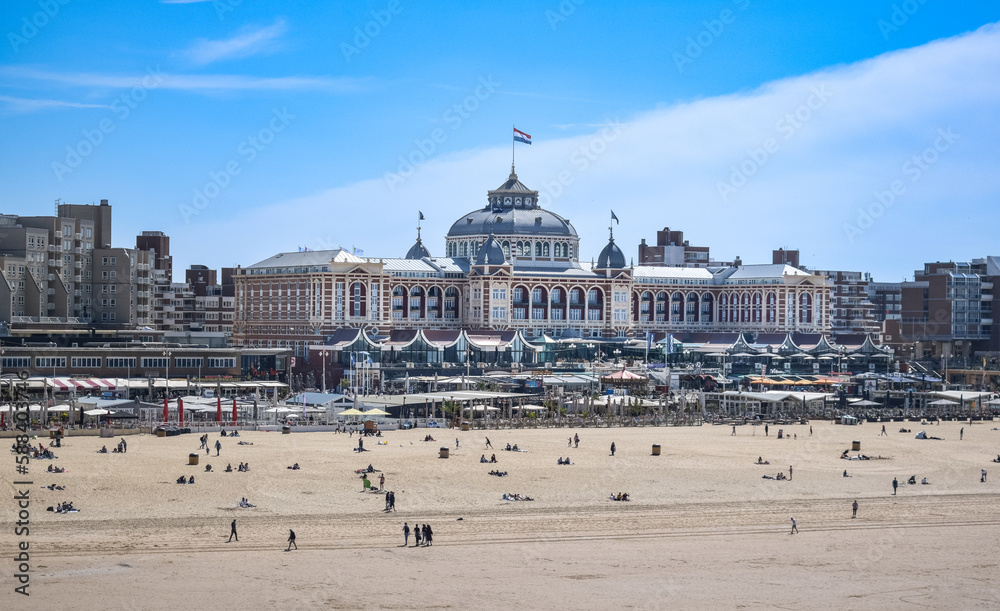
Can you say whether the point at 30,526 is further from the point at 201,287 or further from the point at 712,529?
the point at 201,287

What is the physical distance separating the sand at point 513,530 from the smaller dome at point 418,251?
82645 mm

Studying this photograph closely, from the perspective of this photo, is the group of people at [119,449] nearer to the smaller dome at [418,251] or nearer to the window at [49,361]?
the window at [49,361]

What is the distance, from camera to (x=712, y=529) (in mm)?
54844

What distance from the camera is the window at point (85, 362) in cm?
11181

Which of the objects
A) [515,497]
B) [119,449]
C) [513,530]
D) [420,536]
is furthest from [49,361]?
[420,536]

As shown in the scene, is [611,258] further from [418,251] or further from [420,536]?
[420,536]

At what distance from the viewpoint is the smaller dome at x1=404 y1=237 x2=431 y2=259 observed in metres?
163

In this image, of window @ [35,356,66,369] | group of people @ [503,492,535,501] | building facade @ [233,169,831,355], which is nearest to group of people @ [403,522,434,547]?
group of people @ [503,492,535,501]

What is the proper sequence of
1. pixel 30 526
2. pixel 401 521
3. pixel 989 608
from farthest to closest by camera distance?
pixel 401 521 < pixel 30 526 < pixel 989 608

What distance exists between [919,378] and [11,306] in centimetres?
8179

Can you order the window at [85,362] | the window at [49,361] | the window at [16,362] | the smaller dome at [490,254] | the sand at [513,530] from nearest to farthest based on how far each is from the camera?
the sand at [513,530] < the window at [16,362] < the window at [49,361] < the window at [85,362] < the smaller dome at [490,254]

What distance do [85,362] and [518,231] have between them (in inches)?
2380

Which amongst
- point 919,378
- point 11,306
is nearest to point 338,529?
point 11,306

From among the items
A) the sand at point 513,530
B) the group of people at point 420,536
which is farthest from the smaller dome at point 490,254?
the group of people at point 420,536
